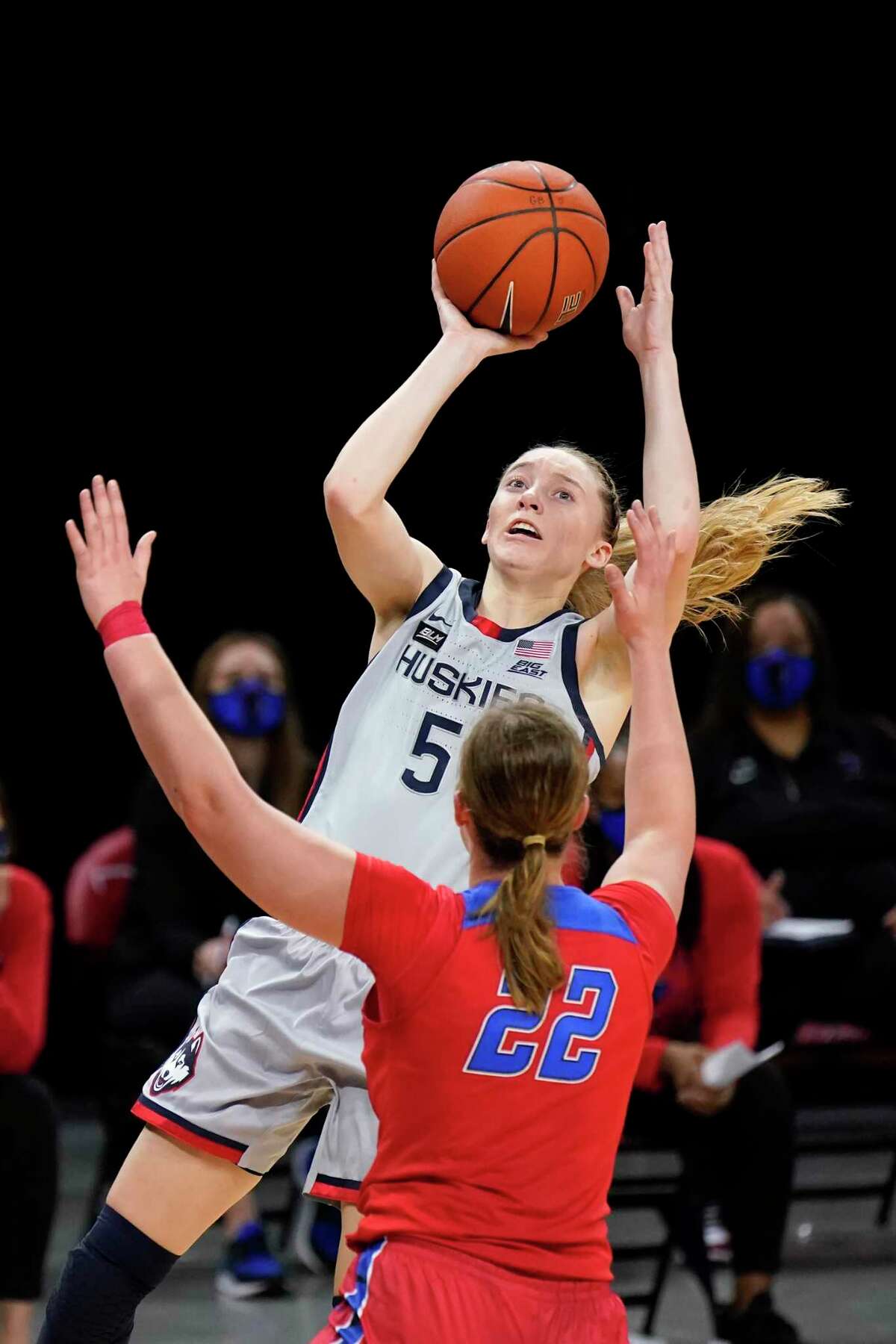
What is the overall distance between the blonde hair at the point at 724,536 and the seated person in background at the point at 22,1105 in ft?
5.69

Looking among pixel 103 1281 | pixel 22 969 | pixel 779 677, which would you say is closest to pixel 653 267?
pixel 103 1281

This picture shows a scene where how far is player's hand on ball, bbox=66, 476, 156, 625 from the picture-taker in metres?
2.00

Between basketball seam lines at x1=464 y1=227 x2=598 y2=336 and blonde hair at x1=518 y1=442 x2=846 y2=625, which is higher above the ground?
basketball seam lines at x1=464 y1=227 x2=598 y2=336

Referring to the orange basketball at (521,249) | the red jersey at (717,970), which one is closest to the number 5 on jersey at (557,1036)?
the orange basketball at (521,249)

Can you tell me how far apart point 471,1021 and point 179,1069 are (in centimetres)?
99

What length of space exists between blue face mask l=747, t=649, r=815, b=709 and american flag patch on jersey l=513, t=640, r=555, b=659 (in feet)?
8.42

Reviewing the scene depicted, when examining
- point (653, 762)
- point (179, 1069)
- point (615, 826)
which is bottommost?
point (179, 1069)

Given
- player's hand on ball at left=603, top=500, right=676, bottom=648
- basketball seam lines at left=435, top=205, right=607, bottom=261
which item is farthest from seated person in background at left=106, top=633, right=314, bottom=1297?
player's hand on ball at left=603, top=500, right=676, bottom=648

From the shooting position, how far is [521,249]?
301 centimetres

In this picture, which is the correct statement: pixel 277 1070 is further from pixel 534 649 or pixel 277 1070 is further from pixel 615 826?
pixel 615 826

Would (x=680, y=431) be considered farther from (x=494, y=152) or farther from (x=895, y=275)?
(x=895, y=275)

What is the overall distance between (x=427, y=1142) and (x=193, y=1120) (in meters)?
0.86

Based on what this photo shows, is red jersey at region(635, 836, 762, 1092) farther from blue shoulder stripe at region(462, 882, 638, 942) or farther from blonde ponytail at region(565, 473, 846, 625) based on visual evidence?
blue shoulder stripe at region(462, 882, 638, 942)

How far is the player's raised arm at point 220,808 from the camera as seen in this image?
6.23 ft
